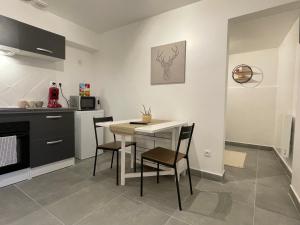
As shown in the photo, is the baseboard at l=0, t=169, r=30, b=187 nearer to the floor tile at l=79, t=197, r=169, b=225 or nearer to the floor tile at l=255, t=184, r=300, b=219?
the floor tile at l=79, t=197, r=169, b=225

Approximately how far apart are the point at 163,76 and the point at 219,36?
96cm

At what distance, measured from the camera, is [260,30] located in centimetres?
295

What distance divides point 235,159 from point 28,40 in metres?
3.92

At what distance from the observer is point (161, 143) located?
8.13 feet

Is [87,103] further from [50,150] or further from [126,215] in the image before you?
[126,215]

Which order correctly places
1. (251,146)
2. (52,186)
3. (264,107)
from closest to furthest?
1. (52,186)
2. (264,107)
3. (251,146)

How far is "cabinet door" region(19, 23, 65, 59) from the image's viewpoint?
225 cm

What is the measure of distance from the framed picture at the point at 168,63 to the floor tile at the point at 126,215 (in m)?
1.78

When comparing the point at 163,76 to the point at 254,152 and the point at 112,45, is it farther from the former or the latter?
the point at 254,152

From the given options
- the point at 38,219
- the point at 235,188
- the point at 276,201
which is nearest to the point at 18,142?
the point at 38,219

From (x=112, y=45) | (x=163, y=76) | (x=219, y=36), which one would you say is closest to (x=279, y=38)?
(x=219, y=36)

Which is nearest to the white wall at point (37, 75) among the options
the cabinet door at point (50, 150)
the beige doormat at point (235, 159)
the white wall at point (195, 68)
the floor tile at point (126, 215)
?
the cabinet door at point (50, 150)

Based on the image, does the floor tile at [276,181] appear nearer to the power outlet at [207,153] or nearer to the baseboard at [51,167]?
the power outlet at [207,153]

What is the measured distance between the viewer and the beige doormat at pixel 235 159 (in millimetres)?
2871
